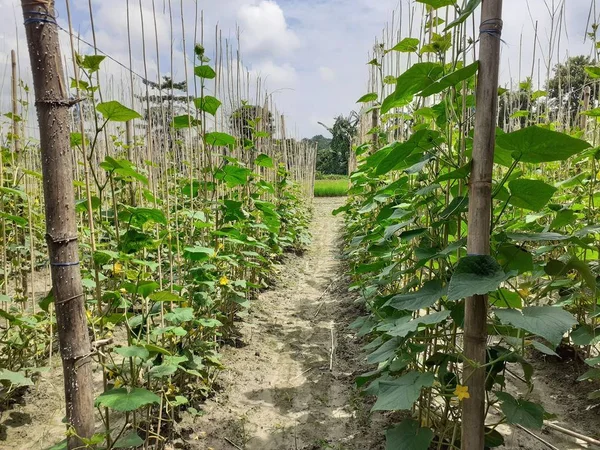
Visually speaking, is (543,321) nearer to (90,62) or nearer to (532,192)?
(532,192)

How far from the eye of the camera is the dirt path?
216 cm

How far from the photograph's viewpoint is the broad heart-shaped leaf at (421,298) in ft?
3.86

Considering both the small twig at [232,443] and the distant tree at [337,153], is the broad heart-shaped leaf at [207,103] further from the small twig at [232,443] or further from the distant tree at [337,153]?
the distant tree at [337,153]

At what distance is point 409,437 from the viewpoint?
1.43 m

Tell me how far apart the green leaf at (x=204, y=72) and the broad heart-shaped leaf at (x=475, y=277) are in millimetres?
2001

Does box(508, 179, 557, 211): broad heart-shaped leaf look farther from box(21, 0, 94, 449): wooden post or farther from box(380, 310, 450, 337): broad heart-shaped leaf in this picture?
box(21, 0, 94, 449): wooden post

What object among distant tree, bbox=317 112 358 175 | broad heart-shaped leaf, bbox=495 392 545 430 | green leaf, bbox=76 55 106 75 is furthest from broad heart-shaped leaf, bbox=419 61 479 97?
distant tree, bbox=317 112 358 175

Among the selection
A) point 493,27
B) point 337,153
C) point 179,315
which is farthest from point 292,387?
point 337,153

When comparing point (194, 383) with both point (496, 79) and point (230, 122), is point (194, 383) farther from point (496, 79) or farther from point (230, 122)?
point (230, 122)

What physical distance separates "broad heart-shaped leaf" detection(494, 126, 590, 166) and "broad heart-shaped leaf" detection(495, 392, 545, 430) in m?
0.73

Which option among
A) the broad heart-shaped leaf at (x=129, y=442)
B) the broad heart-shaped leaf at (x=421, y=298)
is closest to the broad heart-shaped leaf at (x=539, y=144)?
the broad heart-shaped leaf at (x=421, y=298)

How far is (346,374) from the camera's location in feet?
9.40

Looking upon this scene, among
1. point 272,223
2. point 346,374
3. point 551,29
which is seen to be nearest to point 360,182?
point 272,223

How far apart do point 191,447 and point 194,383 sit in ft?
1.56
